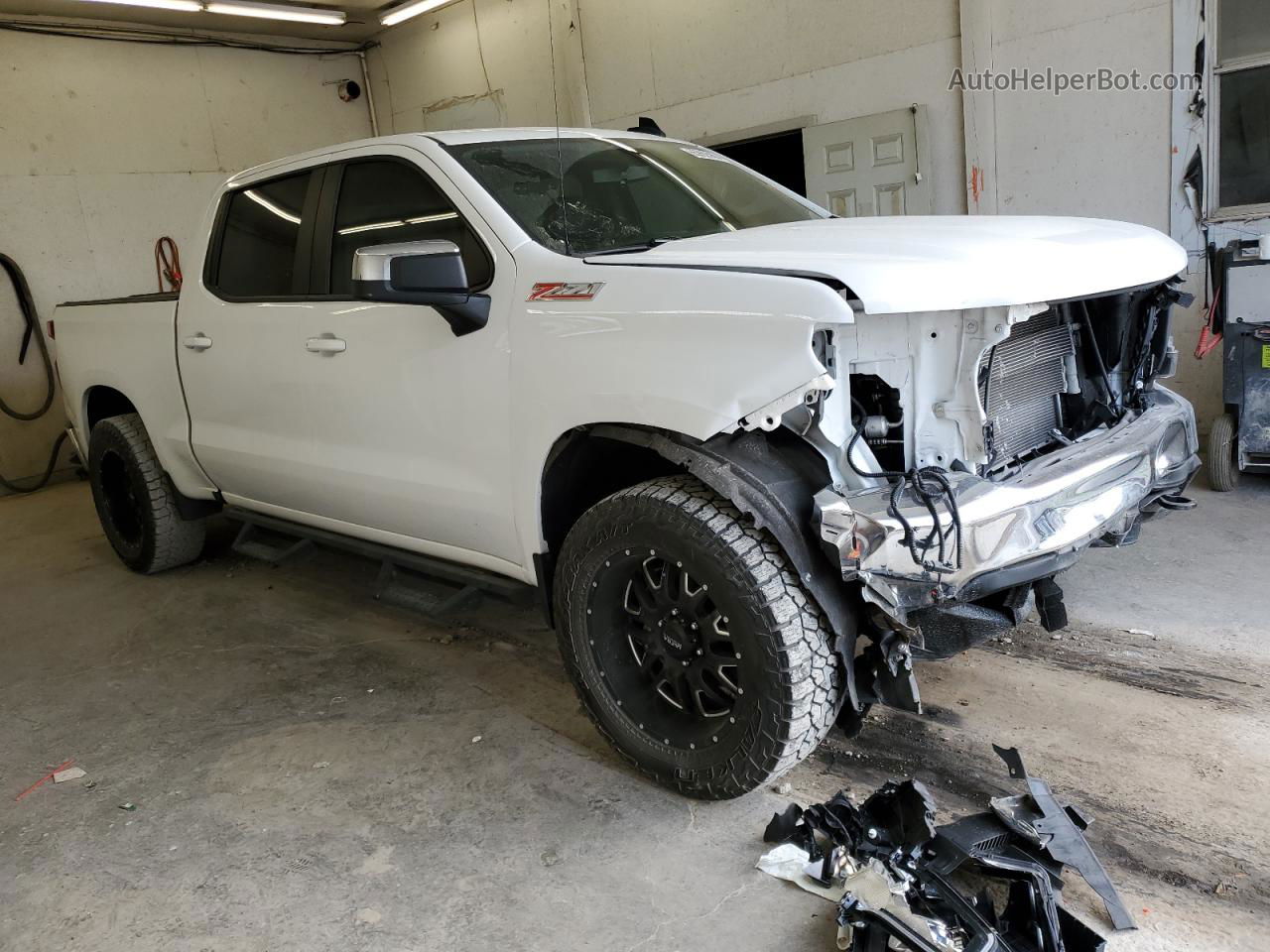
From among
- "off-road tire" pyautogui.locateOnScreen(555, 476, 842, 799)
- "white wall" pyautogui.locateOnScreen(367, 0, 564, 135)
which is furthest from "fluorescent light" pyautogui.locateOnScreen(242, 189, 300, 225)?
"white wall" pyautogui.locateOnScreen(367, 0, 564, 135)

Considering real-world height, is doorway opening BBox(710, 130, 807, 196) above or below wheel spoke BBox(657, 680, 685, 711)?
above

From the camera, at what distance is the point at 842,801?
95.4 inches

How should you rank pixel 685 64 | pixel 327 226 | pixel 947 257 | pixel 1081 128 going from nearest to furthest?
pixel 947 257, pixel 327 226, pixel 1081 128, pixel 685 64

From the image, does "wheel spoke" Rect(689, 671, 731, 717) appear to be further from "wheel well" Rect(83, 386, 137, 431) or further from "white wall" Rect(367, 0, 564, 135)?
"white wall" Rect(367, 0, 564, 135)

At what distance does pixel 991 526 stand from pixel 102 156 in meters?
9.88

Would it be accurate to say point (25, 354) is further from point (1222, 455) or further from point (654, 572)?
point (1222, 455)

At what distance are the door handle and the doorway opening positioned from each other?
17.9ft

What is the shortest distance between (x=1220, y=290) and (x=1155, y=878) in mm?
4265

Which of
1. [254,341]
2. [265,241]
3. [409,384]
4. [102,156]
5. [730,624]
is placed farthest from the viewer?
[102,156]

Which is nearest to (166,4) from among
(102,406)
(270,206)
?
(102,406)

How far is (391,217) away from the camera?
3289mm

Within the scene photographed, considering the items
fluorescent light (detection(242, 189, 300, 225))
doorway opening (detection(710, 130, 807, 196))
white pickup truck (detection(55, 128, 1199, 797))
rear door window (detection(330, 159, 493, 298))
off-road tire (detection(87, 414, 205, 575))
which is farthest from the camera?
→ doorway opening (detection(710, 130, 807, 196))

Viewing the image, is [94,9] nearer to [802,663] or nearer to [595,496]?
[595,496]

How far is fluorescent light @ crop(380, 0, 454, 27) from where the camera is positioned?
9.61 metres
